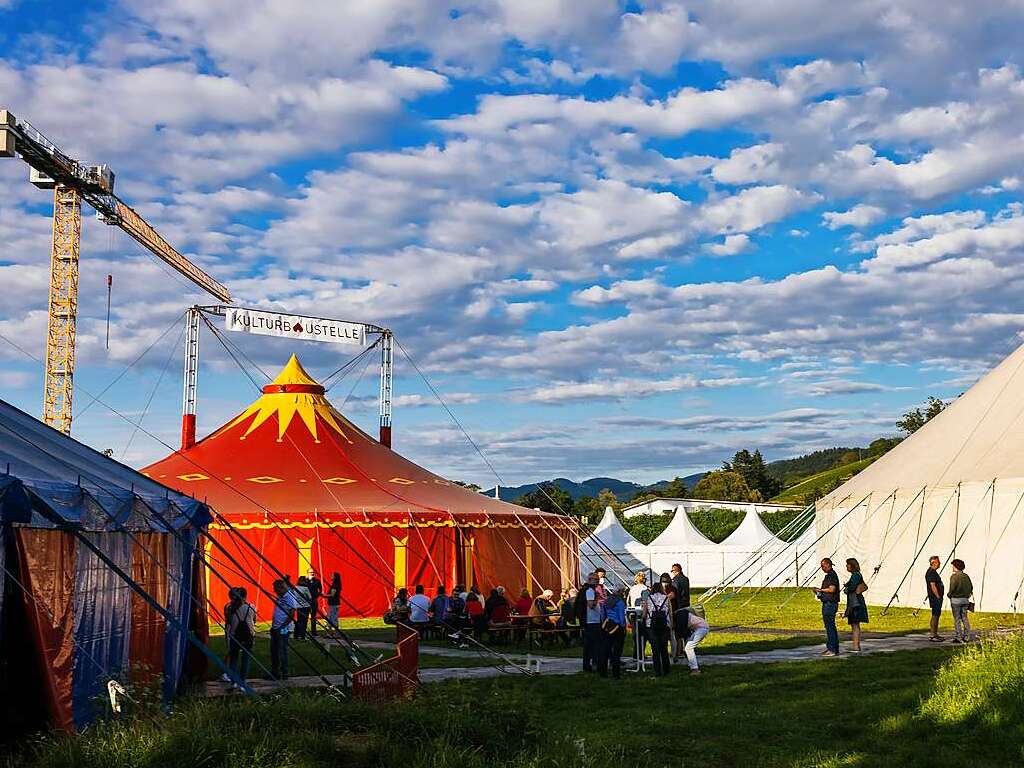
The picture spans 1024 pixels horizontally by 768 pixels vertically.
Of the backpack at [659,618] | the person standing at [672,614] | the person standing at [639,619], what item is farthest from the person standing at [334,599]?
the backpack at [659,618]

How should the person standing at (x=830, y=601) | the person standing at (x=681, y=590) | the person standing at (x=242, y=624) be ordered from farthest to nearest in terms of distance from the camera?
the person standing at (x=830, y=601), the person standing at (x=681, y=590), the person standing at (x=242, y=624)

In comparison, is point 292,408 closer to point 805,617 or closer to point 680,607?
point 805,617

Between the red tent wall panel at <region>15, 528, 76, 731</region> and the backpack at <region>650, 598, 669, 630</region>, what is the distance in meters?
6.40

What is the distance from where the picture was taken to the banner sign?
26828mm

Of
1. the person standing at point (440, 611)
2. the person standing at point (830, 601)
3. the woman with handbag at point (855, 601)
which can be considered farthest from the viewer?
the person standing at point (440, 611)

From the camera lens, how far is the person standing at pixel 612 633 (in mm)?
12211

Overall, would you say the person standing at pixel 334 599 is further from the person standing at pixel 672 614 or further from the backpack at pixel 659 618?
the backpack at pixel 659 618

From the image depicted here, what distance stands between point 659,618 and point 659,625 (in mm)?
79

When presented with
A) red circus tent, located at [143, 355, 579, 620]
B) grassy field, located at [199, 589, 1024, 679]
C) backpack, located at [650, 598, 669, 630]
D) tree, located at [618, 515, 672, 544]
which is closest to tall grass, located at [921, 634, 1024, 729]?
backpack, located at [650, 598, 669, 630]

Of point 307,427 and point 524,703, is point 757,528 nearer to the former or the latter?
point 307,427

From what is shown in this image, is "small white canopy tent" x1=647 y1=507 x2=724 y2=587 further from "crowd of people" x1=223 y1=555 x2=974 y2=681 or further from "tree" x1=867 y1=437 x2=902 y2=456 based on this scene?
"tree" x1=867 y1=437 x2=902 y2=456

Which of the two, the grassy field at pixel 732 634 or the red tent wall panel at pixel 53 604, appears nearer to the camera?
the red tent wall panel at pixel 53 604

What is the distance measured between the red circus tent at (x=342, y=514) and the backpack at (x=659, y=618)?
9.70 m

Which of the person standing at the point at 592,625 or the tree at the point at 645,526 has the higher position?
the tree at the point at 645,526
